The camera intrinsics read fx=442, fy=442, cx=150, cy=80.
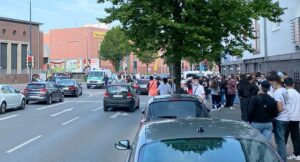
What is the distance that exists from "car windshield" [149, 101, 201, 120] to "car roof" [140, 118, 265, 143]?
13.8 ft

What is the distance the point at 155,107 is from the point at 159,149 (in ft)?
16.8

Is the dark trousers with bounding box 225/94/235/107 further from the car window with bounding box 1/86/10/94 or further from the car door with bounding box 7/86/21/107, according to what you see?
the car window with bounding box 1/86/10/94

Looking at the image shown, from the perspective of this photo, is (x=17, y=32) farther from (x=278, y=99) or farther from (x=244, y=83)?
(x=278, y=99)

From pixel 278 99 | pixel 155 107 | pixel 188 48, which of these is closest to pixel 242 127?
pixel 278 99

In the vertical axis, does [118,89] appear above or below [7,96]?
above

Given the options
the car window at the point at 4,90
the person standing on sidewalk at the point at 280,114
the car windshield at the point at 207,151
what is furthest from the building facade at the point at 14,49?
the car windshield at the point at 207,151

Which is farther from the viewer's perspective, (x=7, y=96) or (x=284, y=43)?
(x=7, y=96)

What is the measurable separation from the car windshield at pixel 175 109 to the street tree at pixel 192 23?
294 inches

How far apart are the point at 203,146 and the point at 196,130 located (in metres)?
0.32

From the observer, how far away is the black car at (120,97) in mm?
23031

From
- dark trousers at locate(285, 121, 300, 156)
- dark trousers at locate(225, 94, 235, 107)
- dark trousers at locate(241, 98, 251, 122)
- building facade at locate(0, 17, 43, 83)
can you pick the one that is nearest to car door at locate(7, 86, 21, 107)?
dark trousers at locate(225, 94, 235, 107)

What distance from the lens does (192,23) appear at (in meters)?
17.0

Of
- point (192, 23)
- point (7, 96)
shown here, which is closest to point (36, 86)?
point (7, 96)

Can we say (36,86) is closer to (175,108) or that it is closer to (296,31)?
(296,31)
